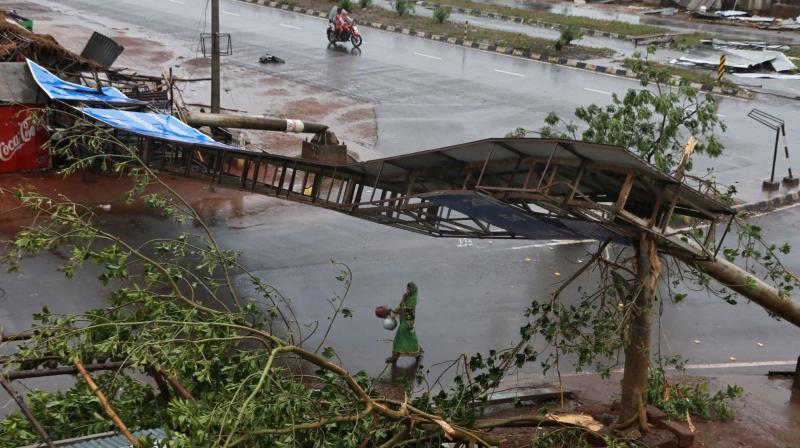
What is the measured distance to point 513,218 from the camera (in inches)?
389

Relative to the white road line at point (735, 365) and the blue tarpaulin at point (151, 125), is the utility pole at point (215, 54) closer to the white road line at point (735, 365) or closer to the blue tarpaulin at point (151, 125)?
the blue tarpaulin at point (151, 125)

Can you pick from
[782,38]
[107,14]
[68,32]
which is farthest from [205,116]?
[782,38]

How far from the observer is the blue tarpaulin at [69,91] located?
1525cm

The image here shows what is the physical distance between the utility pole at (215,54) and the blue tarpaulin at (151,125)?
13.2 feet

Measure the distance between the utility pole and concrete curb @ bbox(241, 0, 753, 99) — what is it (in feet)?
36.0

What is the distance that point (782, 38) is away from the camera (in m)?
32.9

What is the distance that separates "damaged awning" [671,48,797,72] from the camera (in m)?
28.3

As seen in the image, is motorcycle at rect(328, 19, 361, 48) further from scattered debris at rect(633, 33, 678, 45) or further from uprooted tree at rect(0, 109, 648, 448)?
uprooted tree at rect(0, 109, 648, 448)

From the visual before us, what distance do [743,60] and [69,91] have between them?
2077 cm

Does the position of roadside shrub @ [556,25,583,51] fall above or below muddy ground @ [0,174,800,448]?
above

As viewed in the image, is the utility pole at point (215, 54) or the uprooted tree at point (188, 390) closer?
the uprooted tree at point (188, 390)

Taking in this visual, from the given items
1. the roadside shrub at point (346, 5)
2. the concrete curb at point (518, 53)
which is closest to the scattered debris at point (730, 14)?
the concrete curb at point (518, 53)

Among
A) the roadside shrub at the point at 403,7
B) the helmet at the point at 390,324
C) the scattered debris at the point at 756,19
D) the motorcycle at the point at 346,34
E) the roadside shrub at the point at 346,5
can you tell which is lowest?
the helmet at the point at 390,324

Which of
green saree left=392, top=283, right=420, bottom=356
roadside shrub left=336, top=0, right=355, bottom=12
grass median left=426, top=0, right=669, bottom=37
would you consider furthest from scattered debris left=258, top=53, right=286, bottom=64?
green saree left=392, top=283, right=420, bottom=356
